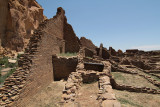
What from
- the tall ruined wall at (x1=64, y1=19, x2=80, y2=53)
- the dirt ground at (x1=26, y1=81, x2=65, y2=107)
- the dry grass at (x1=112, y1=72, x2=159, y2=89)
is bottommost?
the dirt ground at (x1=26, y1=81, x2=65, y2=107)

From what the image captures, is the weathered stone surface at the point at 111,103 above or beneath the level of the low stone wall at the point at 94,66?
beneath

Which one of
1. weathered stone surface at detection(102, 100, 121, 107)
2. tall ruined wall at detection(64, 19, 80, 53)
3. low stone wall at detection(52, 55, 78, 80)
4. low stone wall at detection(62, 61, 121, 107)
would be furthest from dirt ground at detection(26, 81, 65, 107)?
tall ruined wall at detection(64, 19, 80, 53)

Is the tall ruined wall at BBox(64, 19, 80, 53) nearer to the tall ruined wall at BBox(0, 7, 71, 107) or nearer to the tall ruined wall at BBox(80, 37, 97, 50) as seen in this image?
the tall ruined wall at BBox(0, 7, 71, 107)

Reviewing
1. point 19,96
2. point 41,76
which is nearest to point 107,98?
point 19,96

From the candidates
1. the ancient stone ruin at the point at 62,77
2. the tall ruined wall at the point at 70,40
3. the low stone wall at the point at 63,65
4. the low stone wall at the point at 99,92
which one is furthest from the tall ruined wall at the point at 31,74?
the tall ruined wall at the point at 70,40

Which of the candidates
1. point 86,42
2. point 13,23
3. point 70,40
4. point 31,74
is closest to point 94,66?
point 70,40

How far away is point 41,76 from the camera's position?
6.67 metres

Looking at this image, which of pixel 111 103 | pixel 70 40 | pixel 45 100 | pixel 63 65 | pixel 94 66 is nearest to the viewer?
pixel 111 103

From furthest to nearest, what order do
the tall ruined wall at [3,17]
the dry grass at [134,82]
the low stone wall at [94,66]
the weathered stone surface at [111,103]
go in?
the tall ruined wall at [3,17] < the low stone wall at [94,66] < the dry grass at [134,82] < the weathered stone surface at [111,103]

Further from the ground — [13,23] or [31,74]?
[13,23]

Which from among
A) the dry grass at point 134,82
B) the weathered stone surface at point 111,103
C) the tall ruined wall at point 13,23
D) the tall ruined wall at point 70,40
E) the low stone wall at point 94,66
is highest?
the tall ruined wall at point 13,23

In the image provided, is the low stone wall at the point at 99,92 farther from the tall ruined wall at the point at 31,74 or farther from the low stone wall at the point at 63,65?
the low stone wall at the point at 63,65

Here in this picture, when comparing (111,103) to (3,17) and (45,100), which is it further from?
(3,17)

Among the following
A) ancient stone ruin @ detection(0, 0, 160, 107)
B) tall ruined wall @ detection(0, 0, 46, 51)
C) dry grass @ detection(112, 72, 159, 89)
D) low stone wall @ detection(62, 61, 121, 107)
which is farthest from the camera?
tall ruined wall @ detection(0, 0, 46, 51)
